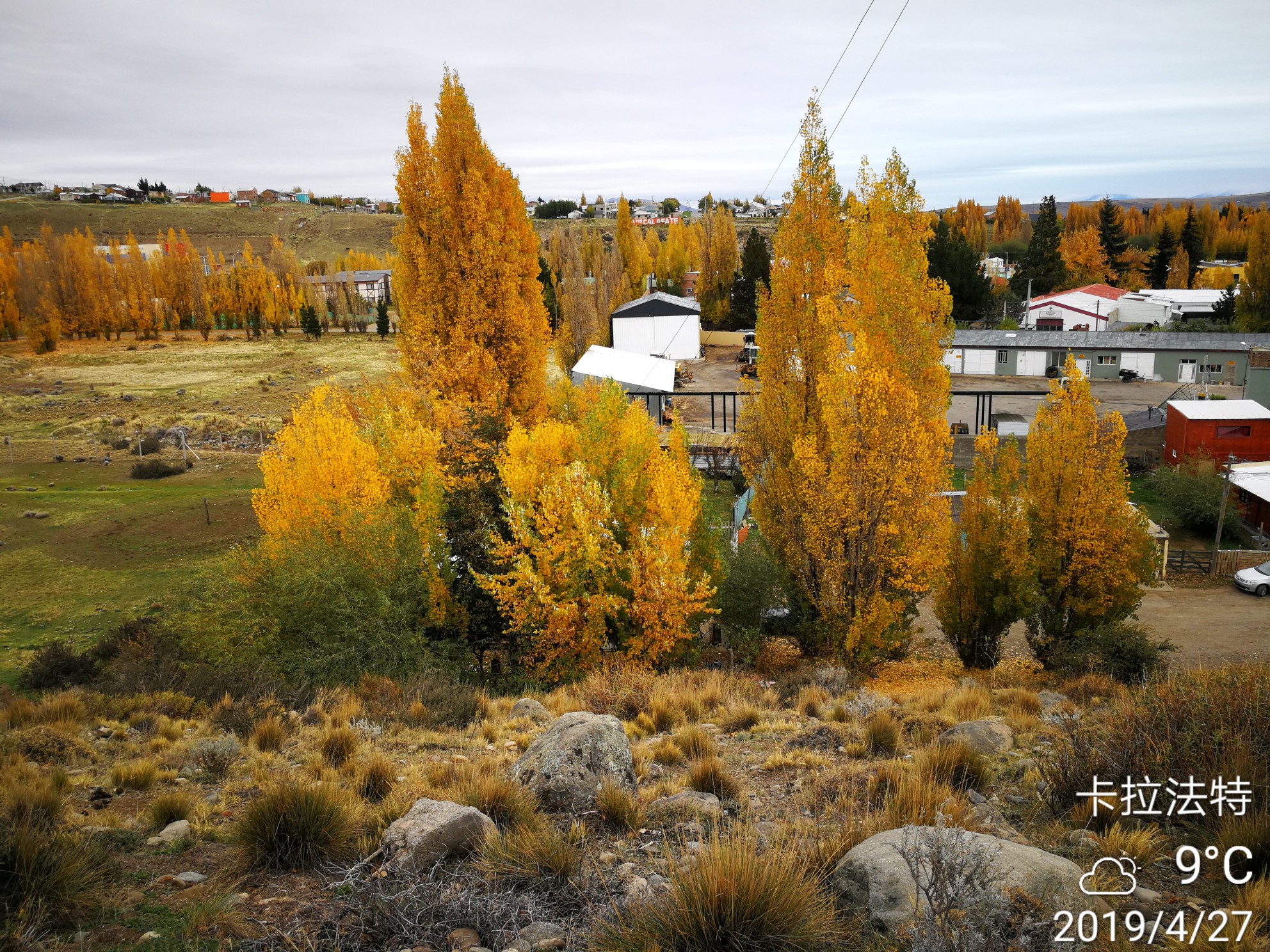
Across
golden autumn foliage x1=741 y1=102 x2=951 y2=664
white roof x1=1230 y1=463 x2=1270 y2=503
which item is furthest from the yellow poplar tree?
golden autumn foliage x1=741 y1=102 x2=951 y2=664

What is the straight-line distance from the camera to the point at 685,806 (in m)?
6.29

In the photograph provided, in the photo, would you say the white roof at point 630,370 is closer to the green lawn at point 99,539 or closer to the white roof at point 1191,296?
the green lawn at point 99,539

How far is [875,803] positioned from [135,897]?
5.41m

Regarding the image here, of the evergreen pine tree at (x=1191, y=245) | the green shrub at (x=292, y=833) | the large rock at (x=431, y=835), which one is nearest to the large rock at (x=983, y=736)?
the large rock at (x=431, y=835)

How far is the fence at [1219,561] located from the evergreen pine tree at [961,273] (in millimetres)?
43702

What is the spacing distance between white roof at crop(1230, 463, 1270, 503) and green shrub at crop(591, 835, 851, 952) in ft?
102

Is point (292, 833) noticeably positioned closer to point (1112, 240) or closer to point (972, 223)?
point (1112, 240)

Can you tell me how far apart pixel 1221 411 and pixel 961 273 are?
123 ft

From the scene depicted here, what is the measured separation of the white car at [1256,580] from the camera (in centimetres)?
2331

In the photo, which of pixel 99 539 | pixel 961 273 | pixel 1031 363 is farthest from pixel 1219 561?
pixel 961 273

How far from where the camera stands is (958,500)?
28266 mm

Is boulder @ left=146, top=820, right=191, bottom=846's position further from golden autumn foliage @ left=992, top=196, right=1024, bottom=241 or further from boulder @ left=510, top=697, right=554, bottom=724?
golden autumn foliage @ left=992, top=196, right=1024, bottom=241

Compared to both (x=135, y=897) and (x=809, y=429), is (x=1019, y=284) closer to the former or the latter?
(x=809, y=429)

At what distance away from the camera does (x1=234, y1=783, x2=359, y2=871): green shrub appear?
5348 millimetres
